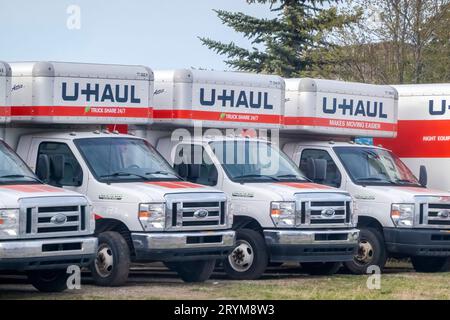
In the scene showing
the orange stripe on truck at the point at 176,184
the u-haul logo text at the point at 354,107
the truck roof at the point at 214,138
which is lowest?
the orange stripe on truck at the point at 176,184

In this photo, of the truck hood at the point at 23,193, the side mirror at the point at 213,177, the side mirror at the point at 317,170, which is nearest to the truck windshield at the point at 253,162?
the side mirror at the point at 213,177

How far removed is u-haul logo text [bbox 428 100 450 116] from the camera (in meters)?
21.4

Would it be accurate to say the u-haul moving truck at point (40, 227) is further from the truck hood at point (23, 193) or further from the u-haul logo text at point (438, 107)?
the u-haul logo text at point (438, 107)

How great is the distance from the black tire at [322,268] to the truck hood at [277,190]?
1.38 meters

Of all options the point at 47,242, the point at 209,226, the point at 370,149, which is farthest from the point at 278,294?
the point at 370,149

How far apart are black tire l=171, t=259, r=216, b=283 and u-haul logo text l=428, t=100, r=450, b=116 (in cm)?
610

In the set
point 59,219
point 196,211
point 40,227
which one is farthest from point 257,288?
point 40,227

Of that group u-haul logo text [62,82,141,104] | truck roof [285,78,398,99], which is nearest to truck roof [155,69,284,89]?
truck roof [285,78,398,99]

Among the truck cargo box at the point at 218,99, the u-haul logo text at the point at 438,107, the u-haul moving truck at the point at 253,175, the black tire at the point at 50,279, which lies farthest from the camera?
the u-haul logo text at the point at 438,107

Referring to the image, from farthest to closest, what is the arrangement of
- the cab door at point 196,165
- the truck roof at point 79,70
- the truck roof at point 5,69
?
the cab door at point 196,165, the truck roof at point 79,70, the truck roof at point 5,69

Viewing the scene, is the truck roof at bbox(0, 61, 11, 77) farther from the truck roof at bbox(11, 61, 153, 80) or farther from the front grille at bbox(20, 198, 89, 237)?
the front grille at bbox(20, 198, 89, 237)

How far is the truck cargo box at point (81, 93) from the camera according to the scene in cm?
1716

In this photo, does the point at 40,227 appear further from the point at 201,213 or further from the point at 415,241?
the point at 415,241

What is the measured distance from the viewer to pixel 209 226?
16.7 m
